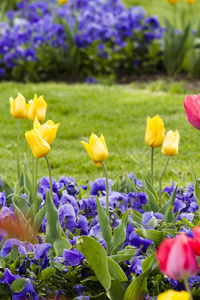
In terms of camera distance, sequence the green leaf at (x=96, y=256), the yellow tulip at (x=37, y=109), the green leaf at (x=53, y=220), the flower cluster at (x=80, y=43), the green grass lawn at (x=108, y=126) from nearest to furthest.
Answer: the green leaf at (x=96, y=256) < the green leaf at (x=53, y=220) < the yellow tulip at (x=37, y=109) < the green grass lawn at (x=108, y=126) < the flower cluster at (x=80, y=43)

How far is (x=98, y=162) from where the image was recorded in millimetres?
1914

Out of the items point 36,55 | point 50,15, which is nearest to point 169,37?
point 36,55

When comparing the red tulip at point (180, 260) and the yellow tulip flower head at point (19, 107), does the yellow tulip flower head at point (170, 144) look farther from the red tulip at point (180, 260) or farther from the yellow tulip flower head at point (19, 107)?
the red tulip at point (180, 260)

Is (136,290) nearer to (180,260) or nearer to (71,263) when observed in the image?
(71,263)

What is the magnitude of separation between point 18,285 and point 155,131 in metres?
0.85

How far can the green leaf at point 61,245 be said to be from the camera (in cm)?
195

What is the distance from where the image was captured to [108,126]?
184 inches

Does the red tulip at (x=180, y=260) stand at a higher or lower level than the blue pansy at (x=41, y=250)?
higher

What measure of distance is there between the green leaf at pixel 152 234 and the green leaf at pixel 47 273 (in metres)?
0.37

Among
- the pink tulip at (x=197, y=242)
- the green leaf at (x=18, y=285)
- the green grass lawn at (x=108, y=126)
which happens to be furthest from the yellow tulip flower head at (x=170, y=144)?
the green grass lawn at (x=108, y=126)

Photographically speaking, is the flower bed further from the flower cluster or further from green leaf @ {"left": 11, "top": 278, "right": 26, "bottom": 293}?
the flower cluster

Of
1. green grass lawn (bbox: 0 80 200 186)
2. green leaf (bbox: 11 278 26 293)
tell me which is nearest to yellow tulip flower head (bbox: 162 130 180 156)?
green leaf (bbox: 11 278 26 293)

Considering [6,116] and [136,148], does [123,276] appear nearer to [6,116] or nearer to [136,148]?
[136,148]

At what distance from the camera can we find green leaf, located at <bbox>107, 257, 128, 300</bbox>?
1827 mm
